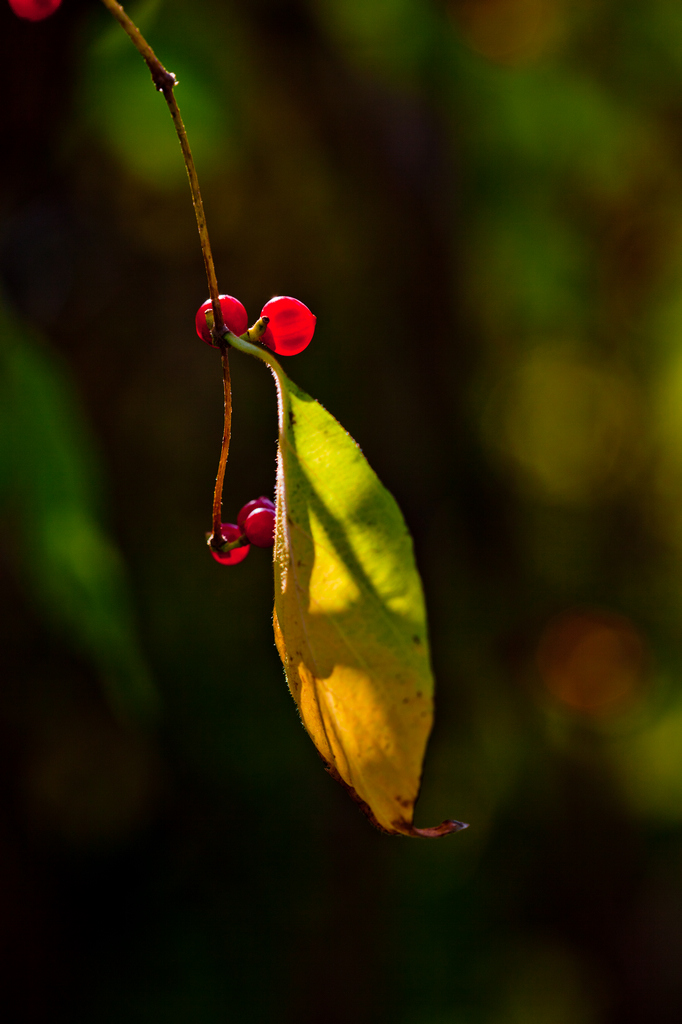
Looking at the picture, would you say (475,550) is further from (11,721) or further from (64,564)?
(64,564)

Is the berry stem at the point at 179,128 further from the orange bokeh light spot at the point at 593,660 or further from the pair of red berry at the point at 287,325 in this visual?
the orange bokeh light spot at the point at 593,660

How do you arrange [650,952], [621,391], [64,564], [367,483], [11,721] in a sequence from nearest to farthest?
[367,483] → [64,564] → [11,721] → [650,952] → [621,391]

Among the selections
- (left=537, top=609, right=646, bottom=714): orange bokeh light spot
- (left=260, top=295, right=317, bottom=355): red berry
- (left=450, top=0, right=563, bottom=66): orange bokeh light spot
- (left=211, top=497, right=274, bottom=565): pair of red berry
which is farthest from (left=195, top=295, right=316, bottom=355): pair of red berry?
(left=537, top=609, right=646, bottom=714): orange bokeh light spot

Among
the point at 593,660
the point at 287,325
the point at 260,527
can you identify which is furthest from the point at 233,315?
the point at 593,660

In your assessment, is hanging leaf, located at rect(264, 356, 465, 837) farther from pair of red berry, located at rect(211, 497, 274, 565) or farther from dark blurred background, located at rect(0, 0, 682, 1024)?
dark blurred background, located at rect(0, 0, 682, 1024)

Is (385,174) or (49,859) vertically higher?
(385,174)

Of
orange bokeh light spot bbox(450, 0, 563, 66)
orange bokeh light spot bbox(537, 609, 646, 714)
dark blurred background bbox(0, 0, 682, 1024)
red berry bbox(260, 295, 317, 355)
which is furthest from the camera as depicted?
orange bokeh light spot bbox(537, 609, 646, 714)

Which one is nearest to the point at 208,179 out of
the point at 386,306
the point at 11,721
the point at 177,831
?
the point at 386,306
